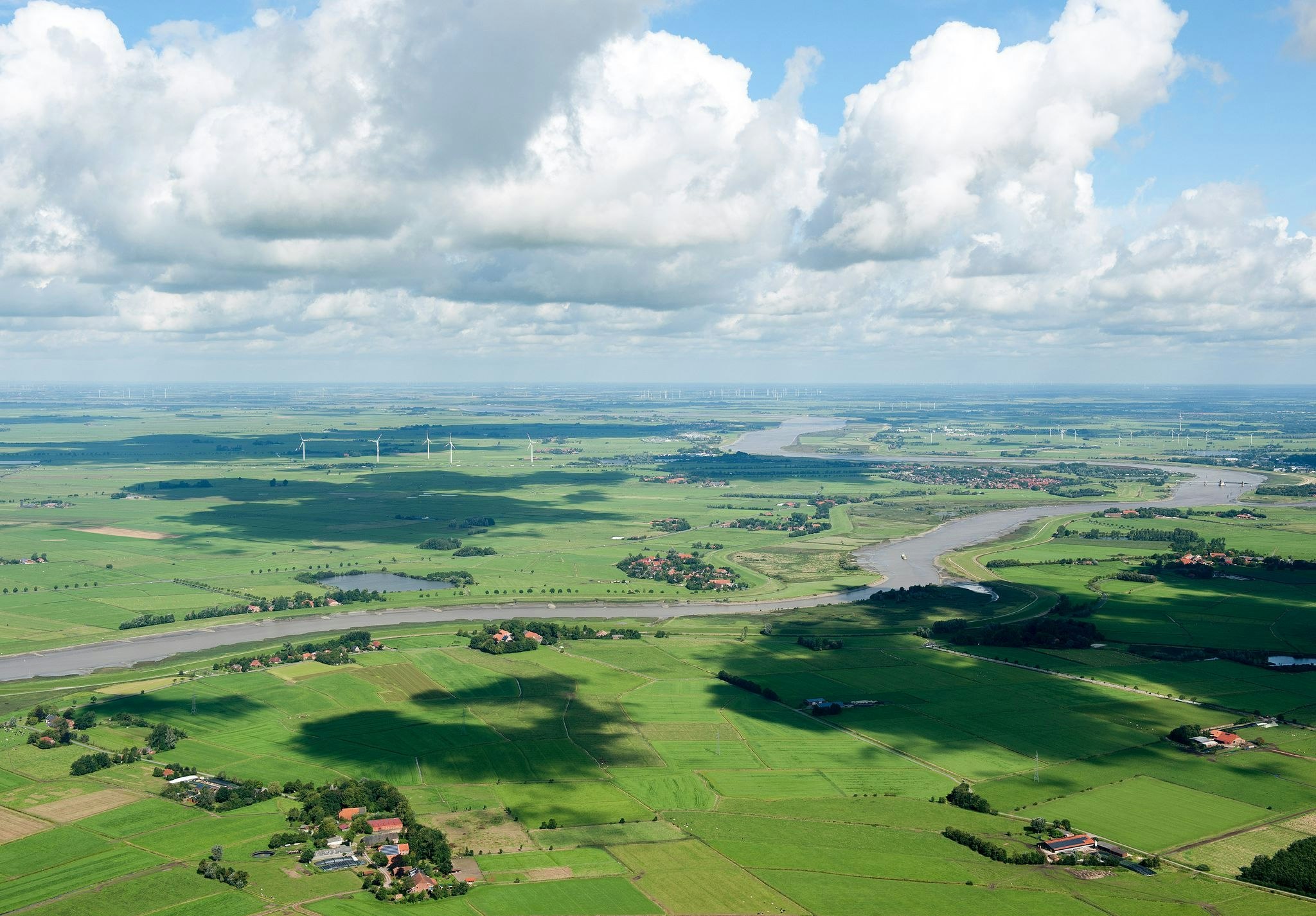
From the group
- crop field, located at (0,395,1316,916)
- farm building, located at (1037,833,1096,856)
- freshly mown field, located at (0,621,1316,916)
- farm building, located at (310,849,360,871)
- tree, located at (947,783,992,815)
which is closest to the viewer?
freshly mown field, located at (0,621,1316,916)

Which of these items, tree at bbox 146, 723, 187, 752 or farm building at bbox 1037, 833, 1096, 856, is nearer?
farm building at bbox 1037, 833, 1096, 856

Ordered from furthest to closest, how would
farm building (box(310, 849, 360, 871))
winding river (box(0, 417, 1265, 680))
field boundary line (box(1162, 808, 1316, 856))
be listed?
winding river (box(0, 417, 1265, 680))
field boundary line (box(1162, 808, 1316, 856))
farm building (box(310, 849, 360, 871))

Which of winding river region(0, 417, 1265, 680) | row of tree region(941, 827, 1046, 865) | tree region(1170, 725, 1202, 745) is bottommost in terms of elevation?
row of tree region(941, 827, 1046, 865)

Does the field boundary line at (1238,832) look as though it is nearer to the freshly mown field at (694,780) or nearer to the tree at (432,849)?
the freshly mown field at (694,780)

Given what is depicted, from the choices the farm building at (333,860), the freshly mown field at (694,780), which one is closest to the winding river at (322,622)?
the freshly mown field at (694,780)

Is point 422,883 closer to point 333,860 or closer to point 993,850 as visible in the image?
point 333,860

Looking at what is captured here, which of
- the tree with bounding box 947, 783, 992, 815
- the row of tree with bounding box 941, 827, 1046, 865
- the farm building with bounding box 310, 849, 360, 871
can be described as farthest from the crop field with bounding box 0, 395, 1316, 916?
the farm building with bounding box 310, 849, 360, 871

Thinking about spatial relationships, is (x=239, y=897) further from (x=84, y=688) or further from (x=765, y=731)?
(x=84, y=688)

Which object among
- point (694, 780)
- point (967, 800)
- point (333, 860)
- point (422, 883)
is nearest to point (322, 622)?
point (694, 780)

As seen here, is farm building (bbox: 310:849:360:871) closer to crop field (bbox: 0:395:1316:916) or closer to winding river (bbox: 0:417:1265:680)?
crop field (bbox: 0:395:1316:916)
